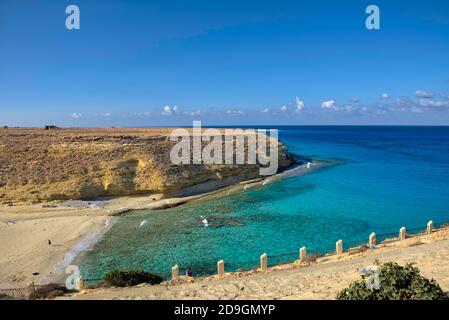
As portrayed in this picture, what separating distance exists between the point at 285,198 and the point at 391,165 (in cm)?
3659

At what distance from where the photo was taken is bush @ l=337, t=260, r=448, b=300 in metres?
8.30

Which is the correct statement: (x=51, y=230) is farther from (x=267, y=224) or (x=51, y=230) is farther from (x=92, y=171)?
(x=267, y=224)

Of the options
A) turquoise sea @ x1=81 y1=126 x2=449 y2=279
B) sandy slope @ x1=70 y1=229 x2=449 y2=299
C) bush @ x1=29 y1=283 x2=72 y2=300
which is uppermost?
sandy slope @ x1=70 y1=229 x2=449 y2=299

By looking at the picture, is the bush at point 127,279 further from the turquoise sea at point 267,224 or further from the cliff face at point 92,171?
the cliff face at point 92,171

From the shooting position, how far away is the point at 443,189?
41812 millimetres

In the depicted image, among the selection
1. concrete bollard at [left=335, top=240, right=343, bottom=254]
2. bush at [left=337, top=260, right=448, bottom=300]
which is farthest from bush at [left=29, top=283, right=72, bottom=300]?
concrete bollard at [left=335, top=240, right=343, bottom=254]

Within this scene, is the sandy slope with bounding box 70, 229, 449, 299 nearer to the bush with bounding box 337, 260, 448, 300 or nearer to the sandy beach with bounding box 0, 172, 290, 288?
the bush with bounding box 337, 260, 448, 300

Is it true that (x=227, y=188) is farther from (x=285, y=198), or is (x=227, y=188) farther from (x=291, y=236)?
(x=291, y=236)

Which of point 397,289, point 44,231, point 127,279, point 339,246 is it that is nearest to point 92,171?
point 44,231

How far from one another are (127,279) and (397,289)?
11228mm

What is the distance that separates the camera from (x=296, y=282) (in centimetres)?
1371

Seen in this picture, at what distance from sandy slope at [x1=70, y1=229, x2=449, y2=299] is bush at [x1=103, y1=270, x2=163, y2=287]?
2.78ft

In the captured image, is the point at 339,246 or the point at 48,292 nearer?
the point at 48,292

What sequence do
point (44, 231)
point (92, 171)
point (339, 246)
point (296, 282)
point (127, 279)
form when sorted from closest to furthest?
point (296, 282) < point (127, 279) < point (339, 246) < point (44, 231) < point (92, 171)
